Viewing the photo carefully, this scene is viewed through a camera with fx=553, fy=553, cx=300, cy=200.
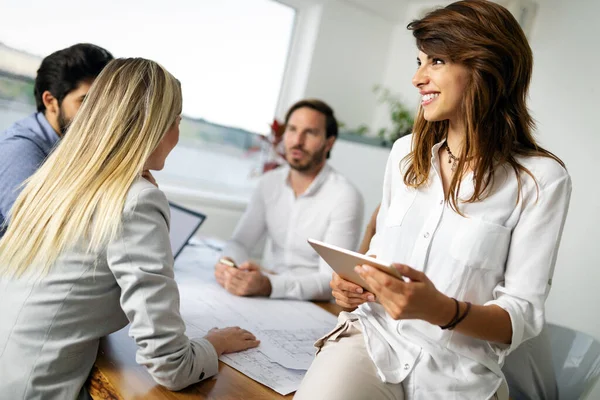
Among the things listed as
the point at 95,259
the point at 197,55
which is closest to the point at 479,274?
the point at 95,259

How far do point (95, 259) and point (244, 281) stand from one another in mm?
804

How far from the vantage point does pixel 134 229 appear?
1145 mm

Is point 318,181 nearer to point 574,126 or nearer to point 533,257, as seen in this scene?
point 574,126

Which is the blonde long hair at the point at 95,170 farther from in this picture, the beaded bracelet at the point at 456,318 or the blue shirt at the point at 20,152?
the beaded bracelet at the point at 456,318

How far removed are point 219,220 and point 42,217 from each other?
7.95 ft

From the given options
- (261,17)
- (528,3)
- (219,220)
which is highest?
(528,3)

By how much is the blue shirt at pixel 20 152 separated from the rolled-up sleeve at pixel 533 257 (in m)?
1.33

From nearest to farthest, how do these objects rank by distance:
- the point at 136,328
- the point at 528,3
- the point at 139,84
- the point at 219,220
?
1. the point at 136,328
2. the point at 139,84
3. the point at 528,3
4. the point at 219,220

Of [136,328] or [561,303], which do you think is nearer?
[136,328]

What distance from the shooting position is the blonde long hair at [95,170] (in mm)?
1170

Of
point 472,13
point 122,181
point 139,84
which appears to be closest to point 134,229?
point 122,181

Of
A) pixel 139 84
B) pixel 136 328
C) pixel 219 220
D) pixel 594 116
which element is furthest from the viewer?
pixel 219 220

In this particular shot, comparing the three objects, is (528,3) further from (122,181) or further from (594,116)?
(122,181)

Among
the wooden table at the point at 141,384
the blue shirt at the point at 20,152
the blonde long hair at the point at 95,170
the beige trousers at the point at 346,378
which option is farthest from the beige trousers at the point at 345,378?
the blue shirt at the point at 20,152
